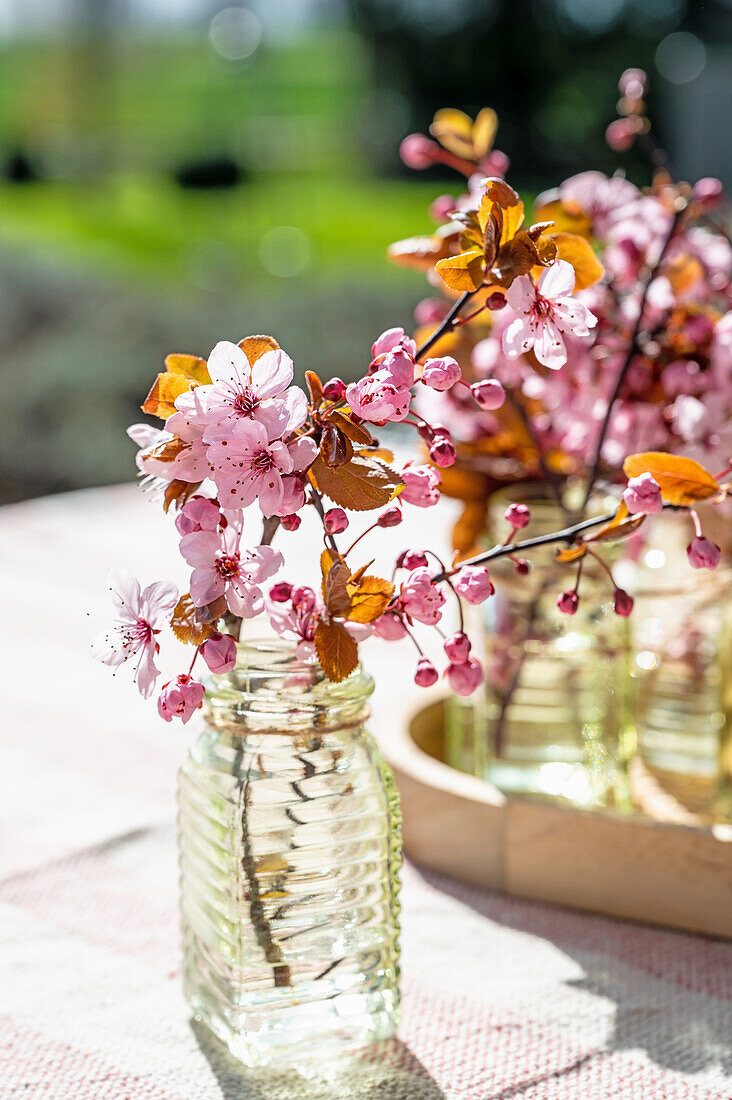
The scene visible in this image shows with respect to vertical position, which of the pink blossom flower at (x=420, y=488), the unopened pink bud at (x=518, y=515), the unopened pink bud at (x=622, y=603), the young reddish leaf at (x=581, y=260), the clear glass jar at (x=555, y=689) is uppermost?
the young reddish leaf at (x=581, y=260)

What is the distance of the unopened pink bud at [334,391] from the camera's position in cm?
40

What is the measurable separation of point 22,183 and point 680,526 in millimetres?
6493

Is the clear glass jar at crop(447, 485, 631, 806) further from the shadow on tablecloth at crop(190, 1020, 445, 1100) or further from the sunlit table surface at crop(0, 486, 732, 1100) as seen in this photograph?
the shadow on tablecloth at crop(190, 1020, 445, 1100)

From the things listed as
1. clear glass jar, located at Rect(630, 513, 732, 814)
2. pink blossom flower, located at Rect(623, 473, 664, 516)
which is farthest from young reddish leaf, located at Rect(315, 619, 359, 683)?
clear glass jar, located at Rect(630, 513, 732, 814)

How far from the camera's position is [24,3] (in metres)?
7.20

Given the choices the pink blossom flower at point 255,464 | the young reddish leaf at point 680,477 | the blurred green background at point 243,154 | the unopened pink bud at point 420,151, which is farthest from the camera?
the blurred green background at point 243,154

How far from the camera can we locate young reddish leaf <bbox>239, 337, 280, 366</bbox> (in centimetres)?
40

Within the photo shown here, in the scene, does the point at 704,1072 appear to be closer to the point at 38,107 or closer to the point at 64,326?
the point at 64,326

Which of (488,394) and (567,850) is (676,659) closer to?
(567,850)

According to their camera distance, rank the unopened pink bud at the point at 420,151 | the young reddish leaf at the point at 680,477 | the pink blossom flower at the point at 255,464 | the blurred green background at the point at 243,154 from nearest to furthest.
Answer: the pink blossom flower at the point at 255,464
the young reddish leaf at the point at 680,477
the unopened pink bud at the point at 420,151
the blurred green background at the point at 243,154

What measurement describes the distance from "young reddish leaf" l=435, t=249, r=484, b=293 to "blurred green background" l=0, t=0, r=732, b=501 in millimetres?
2839

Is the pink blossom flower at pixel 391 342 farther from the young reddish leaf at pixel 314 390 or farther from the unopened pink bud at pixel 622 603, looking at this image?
the unopened pink bud at pixel 622 603

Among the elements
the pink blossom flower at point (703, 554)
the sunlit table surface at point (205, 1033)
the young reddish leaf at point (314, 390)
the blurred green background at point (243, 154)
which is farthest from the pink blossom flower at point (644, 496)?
the blurred green background at point (243, 154)

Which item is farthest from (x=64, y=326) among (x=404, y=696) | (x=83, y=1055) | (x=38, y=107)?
(x=38, y=107)
